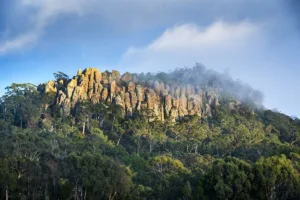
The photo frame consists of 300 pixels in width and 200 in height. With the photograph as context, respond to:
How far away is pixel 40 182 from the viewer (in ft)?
123

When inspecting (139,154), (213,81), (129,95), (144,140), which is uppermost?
(213,81)

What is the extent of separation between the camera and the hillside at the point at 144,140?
→ 35531 mm

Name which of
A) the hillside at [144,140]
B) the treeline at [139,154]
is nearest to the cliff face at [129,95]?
the hillside at [144,140]

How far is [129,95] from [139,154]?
3702 cm

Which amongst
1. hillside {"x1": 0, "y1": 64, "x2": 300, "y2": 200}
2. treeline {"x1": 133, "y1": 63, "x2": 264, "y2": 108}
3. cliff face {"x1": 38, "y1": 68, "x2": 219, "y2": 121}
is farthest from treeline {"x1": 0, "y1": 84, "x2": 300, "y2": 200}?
treeline {"x1": 133, "y1": 63, "x2": 264, "y2": 108}

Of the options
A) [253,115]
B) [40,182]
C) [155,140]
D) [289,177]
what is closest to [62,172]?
[40,182]

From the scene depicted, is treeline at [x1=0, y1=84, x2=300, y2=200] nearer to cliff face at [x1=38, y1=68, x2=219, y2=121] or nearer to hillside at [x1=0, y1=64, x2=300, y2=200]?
hillside at [x1=0, y1=64, x2=300, y2=200]

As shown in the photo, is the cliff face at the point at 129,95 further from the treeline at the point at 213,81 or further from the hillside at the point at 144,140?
the treeline at the point at 213,81

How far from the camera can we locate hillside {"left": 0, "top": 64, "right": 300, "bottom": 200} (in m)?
35.5

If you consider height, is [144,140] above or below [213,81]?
below

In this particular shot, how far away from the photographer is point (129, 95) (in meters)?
105

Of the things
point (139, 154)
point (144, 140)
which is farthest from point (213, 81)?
point (139, 154)

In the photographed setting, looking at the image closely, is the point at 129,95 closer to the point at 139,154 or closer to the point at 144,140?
the point at 144,140

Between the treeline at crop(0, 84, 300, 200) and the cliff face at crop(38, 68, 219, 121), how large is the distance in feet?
15.5
